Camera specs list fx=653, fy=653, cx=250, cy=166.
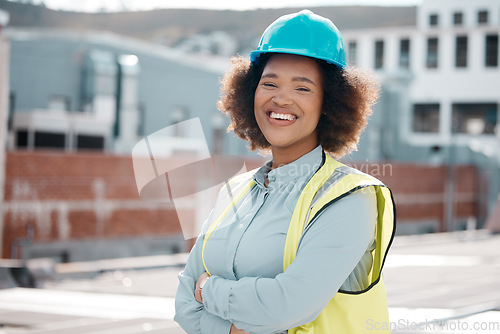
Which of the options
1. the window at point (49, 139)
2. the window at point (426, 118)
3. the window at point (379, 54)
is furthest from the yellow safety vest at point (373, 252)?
the window at point (379, 54)

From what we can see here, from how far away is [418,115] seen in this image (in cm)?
4591

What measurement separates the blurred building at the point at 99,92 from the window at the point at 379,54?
19.4 metres

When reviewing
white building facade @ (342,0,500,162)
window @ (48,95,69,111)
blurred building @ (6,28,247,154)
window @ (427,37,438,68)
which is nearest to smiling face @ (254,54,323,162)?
blurred building @ (6,28,247,154)

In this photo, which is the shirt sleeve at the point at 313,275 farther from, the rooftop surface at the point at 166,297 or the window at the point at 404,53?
the window at the point at 404,53

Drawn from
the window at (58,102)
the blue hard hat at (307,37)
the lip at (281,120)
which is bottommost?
the lip at (281,120)

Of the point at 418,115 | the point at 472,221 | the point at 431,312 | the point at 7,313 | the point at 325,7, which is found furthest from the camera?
the point at 325,7

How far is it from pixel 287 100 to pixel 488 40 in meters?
48.5

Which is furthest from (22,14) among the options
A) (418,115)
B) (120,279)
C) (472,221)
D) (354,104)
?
(354,104)

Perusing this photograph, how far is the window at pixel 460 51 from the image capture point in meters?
46.1

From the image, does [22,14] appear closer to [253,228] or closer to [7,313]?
[7,313]

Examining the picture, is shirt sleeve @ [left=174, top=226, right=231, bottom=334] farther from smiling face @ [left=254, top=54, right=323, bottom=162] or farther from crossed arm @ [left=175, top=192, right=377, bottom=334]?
smiling face @ [left=254, top=54, right=323, bottom=162]

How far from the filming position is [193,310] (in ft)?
6.91

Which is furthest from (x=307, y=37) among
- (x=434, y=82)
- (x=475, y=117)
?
(x=475, y=117)

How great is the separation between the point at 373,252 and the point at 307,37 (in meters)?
0.69
